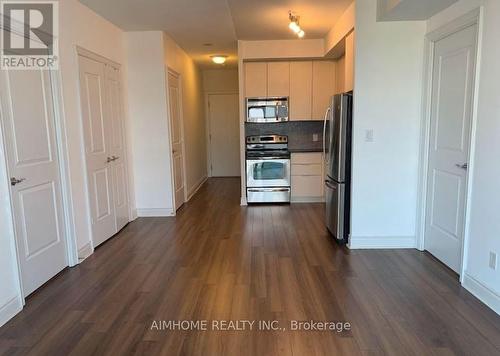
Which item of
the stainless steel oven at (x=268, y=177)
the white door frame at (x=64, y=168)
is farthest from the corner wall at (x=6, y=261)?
the stainless steel oven at (x=268, y=177)

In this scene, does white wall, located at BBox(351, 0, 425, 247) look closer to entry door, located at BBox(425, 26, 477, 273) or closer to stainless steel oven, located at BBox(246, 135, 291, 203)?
entry door, located at BBox(425, 26, 477, 273)

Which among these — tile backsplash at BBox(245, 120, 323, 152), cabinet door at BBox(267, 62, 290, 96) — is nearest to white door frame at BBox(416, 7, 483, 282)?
cabinet door at BBox(267, 62, 290, 96)

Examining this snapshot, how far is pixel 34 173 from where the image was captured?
2883 mm

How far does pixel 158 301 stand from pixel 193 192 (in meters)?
4.27

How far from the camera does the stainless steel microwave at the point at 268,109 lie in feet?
19.5

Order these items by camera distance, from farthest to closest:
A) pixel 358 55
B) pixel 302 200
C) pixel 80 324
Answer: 1. pixel 302 200
2. pixel 358 55
3. pixel 80 324

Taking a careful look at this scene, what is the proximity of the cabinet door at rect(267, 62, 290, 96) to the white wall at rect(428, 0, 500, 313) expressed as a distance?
328cm

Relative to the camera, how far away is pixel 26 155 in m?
2.79

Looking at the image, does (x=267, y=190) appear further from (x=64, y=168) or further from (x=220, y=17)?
(x=64, y=168)

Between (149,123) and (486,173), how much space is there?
406cm

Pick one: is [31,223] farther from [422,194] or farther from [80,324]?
[422,194]

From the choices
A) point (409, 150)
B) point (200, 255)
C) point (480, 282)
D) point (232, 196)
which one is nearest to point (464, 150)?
point (409, 150)

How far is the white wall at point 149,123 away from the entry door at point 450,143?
340cm

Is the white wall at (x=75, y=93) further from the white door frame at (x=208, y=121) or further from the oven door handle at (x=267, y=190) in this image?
the white door frame at (x=208, y=121)
